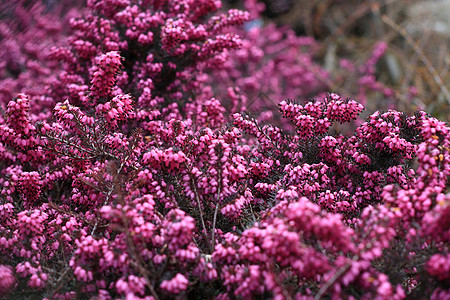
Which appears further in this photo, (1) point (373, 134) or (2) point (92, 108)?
(2) point (92, 108)

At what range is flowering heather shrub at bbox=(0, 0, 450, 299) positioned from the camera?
1.77m

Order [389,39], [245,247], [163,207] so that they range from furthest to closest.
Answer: [389,39]
[163,207]
[245,247]

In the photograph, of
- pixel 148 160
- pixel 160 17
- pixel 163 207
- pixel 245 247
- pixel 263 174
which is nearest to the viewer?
pixel 245 247

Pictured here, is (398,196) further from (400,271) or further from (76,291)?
(76,291)

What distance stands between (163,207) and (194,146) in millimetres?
448

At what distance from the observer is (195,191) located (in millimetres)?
2293

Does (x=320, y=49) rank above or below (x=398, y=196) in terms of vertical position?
above

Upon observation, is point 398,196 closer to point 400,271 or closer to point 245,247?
point 400,271

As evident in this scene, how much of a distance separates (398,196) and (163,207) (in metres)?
1.40

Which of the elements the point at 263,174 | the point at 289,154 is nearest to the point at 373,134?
the point at 289,154

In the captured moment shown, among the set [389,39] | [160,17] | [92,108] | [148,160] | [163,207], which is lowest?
[163,207]

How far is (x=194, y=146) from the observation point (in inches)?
99.5

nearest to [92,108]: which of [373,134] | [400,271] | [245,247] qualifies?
[245,247]

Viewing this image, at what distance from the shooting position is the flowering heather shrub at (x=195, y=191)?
1771 mm
